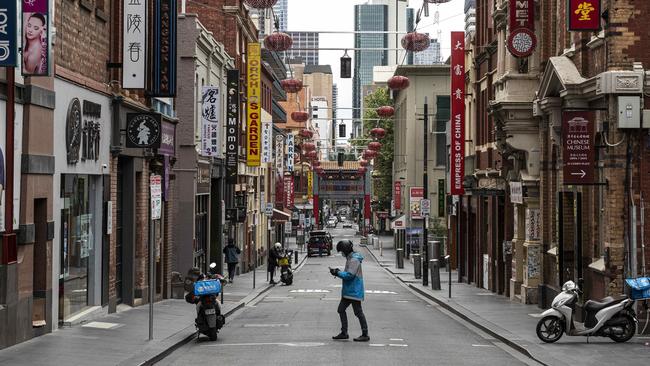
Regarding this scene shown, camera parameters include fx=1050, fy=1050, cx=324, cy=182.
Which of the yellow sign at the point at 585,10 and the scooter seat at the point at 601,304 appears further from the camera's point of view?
the yellow sign at the point at 585,10

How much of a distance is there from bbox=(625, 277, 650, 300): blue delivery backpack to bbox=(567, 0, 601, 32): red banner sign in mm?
5175

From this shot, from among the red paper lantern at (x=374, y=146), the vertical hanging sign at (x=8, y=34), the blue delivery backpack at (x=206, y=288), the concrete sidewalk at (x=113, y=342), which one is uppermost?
the red paper lantern at (x=374, y=146)

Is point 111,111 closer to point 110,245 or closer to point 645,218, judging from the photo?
point 110,245

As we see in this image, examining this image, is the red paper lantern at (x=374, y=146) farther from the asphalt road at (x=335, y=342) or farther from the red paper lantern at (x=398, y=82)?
the asphalt road at (x=335, y=342)

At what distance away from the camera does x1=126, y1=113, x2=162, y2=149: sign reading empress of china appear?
76.3 feet

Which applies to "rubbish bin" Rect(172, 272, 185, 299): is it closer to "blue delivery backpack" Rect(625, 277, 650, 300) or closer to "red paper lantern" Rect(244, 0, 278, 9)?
"red paper lantern" Rect(244, 0, 278, 9)

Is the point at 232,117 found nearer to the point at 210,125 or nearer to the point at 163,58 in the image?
the point at 210,125

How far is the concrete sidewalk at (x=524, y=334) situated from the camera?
16.3 meters

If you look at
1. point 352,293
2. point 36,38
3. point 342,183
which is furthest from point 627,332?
point 342,183

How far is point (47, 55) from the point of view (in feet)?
52.5

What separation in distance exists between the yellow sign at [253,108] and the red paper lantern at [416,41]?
17432mm

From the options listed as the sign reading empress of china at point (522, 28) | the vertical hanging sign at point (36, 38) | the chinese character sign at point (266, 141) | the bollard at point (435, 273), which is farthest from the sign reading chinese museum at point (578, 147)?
the chinese character sign at point (266, 141)

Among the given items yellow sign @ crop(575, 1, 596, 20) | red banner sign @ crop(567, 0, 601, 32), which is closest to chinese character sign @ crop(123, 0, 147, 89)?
red banner sign @ crop(567, 0, 601, 32)

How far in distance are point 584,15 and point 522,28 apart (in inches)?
295
